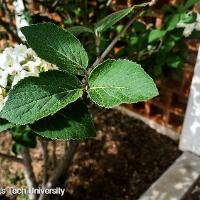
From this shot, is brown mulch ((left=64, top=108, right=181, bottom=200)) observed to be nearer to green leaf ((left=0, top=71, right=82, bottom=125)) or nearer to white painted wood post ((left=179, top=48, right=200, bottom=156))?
white painted wood post ((left=179, top=48, right=200, bottom=156))

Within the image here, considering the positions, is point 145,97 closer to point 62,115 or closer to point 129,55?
point 62,115

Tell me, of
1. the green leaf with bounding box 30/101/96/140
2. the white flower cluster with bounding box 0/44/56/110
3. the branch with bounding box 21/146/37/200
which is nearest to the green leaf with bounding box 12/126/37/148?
the branch with bounding box 21/146/37/200

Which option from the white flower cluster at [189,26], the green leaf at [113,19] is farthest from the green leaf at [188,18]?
the green leaf at [113,19]

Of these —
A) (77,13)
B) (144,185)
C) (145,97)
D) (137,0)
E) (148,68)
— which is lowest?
(144,185)

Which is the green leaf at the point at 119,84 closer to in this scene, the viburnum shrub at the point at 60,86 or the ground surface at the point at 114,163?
the viburnum shrub at the point at 60,86

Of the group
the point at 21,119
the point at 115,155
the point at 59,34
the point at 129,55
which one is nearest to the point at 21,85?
the point at 21,119
